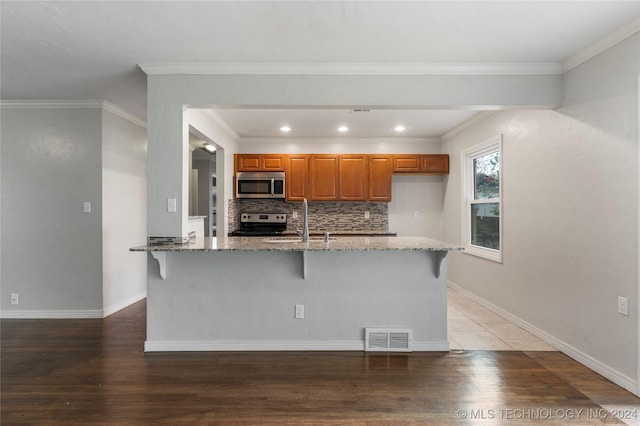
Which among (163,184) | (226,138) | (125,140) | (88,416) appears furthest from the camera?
(226,138)

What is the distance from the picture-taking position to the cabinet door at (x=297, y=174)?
211 inches

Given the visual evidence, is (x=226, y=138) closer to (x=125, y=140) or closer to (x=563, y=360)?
(x=125, y=140)

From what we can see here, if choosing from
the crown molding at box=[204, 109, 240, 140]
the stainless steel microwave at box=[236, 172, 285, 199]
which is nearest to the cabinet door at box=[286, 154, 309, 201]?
the stainless steel microwave at box=[236, 172, 285, 199]

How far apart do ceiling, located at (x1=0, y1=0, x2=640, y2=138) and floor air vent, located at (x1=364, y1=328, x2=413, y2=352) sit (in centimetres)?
219

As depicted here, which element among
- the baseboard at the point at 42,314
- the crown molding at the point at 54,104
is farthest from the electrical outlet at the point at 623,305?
the crown molding at the point at 54,104

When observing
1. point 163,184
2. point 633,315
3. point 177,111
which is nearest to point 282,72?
point 177,111

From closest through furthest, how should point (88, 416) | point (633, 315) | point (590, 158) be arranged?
point (88, 416)
point (633, 315)
point (590, 158)

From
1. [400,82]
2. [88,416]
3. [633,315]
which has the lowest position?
[88,416]

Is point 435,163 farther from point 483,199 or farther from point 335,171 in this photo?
point 335,171

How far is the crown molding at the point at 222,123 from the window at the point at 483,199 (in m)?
3.27

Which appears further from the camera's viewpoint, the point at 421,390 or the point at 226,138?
the point at 226,138

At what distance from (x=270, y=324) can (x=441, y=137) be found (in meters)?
4.08

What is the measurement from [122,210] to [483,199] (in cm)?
449

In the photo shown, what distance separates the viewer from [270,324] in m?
2.91
